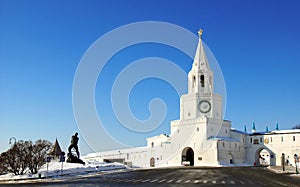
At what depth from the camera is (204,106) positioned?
6975 cm

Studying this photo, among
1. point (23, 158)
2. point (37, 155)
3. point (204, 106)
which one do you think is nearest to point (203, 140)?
point (204, 106)

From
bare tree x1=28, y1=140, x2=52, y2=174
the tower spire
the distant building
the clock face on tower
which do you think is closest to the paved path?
bare tree x1=28, y1=140, x2=52, y2=174

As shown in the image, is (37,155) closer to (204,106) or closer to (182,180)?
(182,180)

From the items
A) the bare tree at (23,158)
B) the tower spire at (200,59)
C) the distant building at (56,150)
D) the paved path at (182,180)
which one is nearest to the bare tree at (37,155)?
the bare tree at (23,158)

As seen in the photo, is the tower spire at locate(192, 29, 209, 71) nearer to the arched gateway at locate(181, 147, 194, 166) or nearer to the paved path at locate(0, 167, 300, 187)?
the arched gateway at locate(181, 147, 194, 166)

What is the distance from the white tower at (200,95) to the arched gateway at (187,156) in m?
6.82

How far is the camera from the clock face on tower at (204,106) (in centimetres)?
6950

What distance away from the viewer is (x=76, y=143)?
138ft

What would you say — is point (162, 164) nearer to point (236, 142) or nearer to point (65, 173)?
point (236, 142)

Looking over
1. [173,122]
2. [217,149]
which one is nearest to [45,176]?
[217,149]

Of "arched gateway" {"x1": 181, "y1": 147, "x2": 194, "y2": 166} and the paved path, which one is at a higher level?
the paved path

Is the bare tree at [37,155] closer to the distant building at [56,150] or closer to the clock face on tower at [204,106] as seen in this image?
the distant building at [56,150]

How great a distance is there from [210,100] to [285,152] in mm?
18589

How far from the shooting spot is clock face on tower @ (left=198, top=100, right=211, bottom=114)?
69500mm
